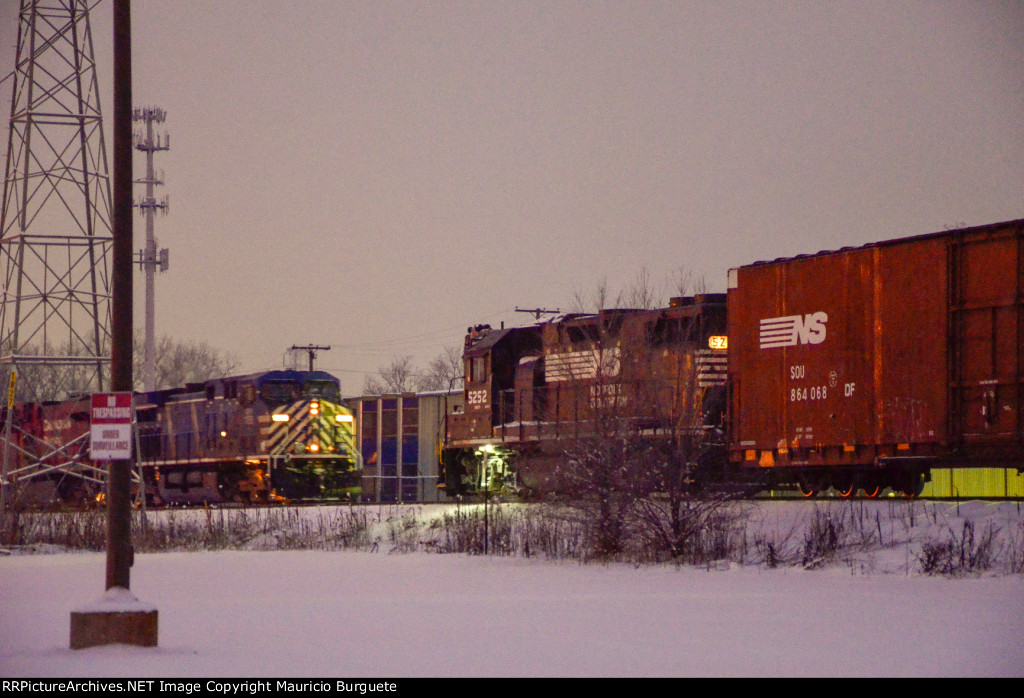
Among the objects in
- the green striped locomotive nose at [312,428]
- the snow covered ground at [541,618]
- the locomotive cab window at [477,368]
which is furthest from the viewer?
the green striped locomotive nose at [312,428]

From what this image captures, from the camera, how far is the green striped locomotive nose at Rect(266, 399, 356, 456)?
111ft

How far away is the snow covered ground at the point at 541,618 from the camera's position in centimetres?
952

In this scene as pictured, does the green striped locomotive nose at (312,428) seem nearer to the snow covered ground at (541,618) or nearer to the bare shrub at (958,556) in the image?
the snow covered ground at (541,618)

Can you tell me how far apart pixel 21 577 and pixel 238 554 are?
4941 mm

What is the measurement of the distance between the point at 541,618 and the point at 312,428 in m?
22.6

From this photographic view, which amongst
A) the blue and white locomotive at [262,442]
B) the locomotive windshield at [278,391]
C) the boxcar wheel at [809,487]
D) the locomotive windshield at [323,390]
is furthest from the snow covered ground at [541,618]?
the locomotive windshield at [323,390]

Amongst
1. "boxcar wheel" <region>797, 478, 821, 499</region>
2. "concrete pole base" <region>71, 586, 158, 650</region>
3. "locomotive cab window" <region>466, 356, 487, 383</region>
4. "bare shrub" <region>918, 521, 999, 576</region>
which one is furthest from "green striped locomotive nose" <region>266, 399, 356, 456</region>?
"concrete pole base" <region>71, 586, 158, 650</region>

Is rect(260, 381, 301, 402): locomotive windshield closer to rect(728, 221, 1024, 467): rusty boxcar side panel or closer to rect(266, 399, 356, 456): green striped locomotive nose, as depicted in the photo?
rect(266, 399, 356, 456): green striped locomotive nose

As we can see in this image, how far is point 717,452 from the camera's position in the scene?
926 inches

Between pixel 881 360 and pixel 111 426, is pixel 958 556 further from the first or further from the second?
pixel 111 426

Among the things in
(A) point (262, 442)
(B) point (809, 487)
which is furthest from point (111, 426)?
(A) point (262, 442)

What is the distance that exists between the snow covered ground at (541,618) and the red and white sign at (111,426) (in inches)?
62.4

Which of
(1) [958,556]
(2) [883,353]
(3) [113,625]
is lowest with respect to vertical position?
(1) [958,556]

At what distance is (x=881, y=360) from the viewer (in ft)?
69.3
